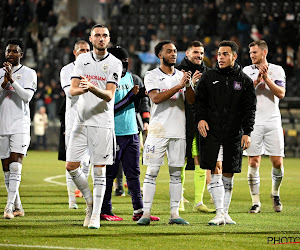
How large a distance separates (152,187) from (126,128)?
1107 mm

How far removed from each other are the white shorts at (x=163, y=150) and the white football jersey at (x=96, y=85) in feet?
2.14

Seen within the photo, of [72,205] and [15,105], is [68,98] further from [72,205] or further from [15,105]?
[72,205]

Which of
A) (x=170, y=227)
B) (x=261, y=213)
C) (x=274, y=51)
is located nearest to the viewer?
(x=170, y=227)

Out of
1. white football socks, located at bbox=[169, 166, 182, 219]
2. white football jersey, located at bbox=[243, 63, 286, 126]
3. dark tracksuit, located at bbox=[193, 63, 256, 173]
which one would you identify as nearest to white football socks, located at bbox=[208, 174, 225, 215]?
dark tracksuit, located at bbox=[193, 63, 256, 173]

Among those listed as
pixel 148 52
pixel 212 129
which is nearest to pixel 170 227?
pixel 212 129

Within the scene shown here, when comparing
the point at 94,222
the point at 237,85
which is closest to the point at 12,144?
the point at 94,222

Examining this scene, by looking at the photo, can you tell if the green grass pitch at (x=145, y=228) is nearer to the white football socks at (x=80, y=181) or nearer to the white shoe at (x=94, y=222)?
the white shoe at (x=94, y=222)

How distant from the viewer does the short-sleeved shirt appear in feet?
30.9

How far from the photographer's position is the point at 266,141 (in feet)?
34.7

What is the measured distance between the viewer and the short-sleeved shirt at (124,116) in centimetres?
942

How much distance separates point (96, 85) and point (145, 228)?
1.80m

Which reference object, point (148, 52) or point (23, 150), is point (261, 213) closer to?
point (23, 150)

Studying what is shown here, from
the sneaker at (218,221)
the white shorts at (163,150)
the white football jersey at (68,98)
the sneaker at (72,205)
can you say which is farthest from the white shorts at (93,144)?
the sneaker at (72,205)

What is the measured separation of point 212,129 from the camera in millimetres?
8469
